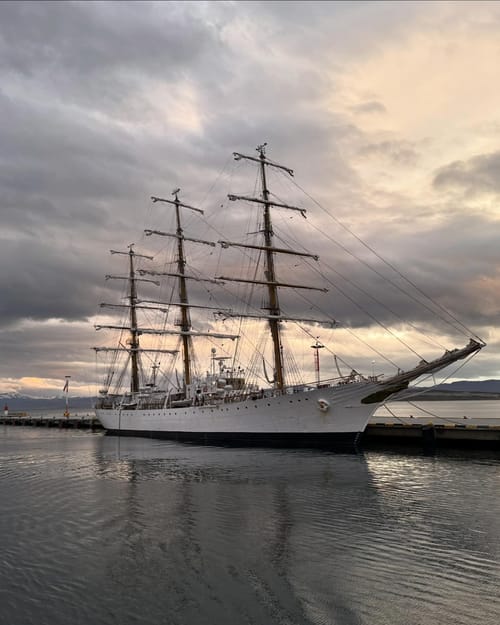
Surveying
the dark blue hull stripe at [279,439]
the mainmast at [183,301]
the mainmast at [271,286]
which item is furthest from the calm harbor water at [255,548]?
the mainmast at [183,301]

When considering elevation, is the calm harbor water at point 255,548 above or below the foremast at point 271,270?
below

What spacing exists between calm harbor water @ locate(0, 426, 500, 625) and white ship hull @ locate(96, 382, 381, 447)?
9259mm

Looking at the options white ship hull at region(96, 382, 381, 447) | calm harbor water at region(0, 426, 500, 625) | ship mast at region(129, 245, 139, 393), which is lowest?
calm harbor water at region(0, 426, 500, 625)

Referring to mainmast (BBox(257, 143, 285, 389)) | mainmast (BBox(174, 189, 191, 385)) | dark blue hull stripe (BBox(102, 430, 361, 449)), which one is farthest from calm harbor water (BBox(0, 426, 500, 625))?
mainmast (BBox(174, 189, 191, 385))

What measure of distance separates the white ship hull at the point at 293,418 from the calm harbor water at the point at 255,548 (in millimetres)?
9259

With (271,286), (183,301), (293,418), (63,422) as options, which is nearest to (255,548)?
(293,418)

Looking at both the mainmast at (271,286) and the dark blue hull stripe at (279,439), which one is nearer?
the dark blue hull stripe at (279,439)

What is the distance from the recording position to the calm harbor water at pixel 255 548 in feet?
31.8

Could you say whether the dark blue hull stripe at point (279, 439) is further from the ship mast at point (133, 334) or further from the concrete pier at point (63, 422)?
the concrete pier at point (63, 422)

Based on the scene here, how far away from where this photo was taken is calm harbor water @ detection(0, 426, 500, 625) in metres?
9.68

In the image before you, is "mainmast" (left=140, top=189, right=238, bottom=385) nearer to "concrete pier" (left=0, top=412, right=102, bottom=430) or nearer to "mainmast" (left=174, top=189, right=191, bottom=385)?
"mainmast" (left=174, top=189, right=191, bottom=385)

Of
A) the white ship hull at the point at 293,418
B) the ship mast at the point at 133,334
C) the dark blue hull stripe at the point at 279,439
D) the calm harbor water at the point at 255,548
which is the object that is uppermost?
the ship mast at the point at 133,334

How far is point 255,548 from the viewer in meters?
13.4

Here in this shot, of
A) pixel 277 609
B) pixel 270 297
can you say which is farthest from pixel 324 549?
pixel 270 297
